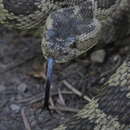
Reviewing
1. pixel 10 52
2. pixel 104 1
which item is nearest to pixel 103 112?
pixel 104 1

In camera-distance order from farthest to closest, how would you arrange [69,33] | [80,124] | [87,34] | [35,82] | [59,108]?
1. [35,82]
2. [59,108]
3. [87,34]
4. [69,33]
5. [80,124]

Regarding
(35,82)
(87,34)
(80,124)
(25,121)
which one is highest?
(87,34)

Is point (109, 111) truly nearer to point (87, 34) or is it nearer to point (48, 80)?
point (48, 80)

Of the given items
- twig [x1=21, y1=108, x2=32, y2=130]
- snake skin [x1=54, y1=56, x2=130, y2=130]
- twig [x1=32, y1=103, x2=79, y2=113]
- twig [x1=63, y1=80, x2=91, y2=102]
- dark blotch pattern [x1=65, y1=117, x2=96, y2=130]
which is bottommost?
twig [x1=21, y1=108, x2=32, y2=130]

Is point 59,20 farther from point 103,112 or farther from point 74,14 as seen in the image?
point 103,112

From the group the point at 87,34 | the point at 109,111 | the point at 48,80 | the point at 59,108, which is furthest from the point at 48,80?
the point at 109,111

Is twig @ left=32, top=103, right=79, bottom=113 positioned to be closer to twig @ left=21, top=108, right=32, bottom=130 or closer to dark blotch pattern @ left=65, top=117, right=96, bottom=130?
twig @ left=21, top=108, right=32, bottom=130

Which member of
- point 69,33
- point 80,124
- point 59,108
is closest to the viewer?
point 80,124

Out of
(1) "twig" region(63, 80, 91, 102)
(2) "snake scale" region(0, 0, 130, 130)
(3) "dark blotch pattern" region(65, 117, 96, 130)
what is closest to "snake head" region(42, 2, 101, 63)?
(2) "snake scale" region(0, 0, 130, 130)

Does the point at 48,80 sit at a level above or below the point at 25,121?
above
